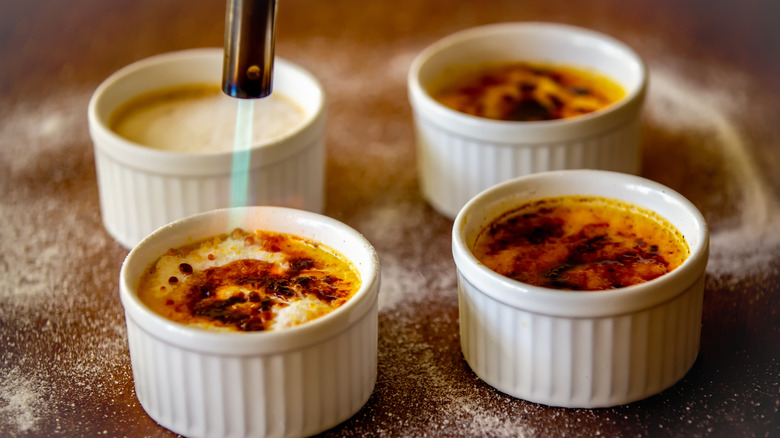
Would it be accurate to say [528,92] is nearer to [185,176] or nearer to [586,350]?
[185,176]

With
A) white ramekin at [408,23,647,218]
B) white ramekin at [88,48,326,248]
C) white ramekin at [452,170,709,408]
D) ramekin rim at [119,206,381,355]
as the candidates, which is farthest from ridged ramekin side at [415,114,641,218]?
ramekin rim at [119,206,381,355]

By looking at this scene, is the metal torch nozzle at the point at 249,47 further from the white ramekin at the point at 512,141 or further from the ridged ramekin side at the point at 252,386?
the white ramekin at the point at 512,141

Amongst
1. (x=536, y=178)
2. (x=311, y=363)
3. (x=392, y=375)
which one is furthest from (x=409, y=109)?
(x=311, y=363)

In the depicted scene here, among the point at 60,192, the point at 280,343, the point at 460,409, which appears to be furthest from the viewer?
the point at 60,192

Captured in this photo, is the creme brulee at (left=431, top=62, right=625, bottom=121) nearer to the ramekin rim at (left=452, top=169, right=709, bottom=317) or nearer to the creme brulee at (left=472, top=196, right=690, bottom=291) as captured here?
the creme brulee at (left=472, top=196, right=690, bottom=291)

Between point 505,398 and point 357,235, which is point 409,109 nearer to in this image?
point 357,235

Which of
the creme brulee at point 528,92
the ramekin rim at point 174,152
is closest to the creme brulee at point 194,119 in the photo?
the ramekin rim at point 174,152
